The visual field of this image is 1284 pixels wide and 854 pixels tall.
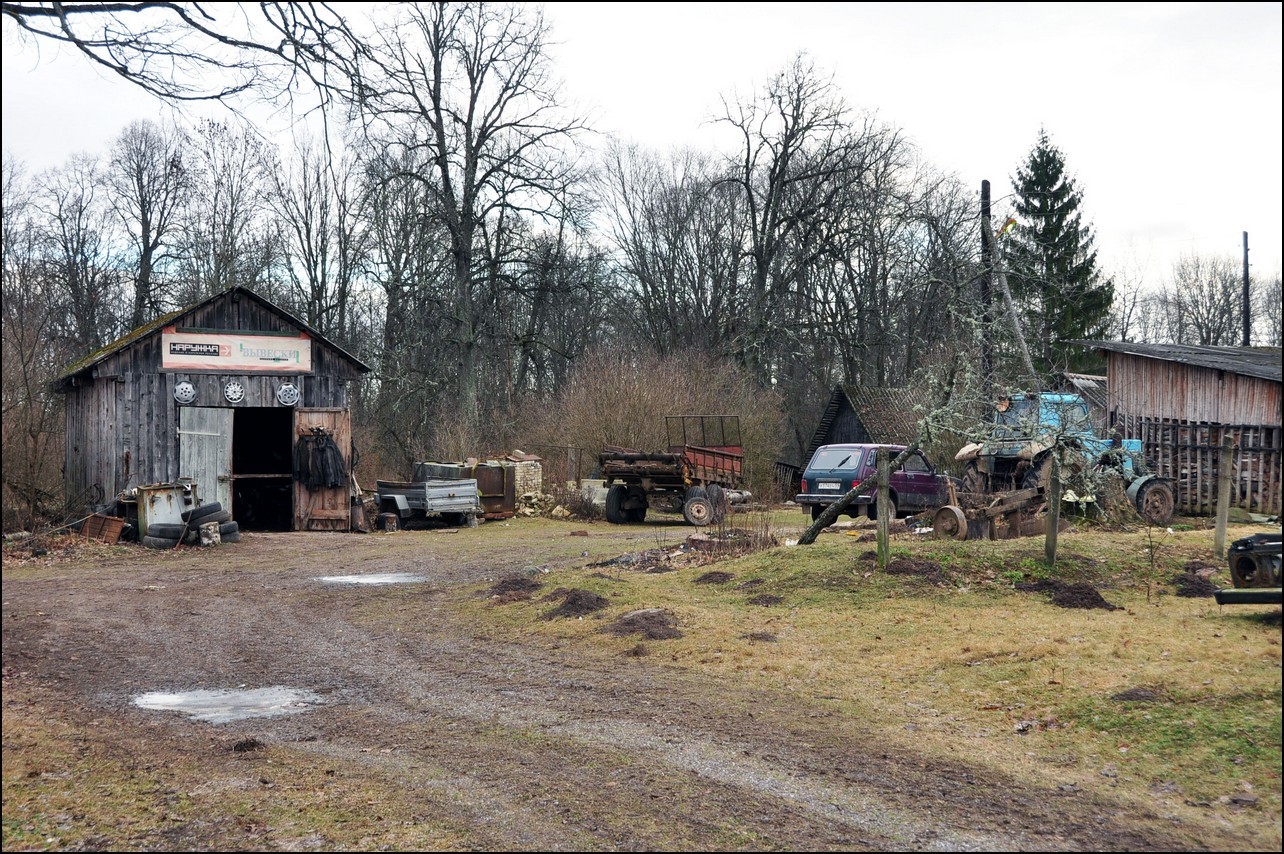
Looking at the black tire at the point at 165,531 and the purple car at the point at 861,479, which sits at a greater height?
the purple car at the point at 861,479

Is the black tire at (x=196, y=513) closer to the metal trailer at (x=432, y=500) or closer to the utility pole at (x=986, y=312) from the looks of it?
the metal trailer at (x=432, y=500)

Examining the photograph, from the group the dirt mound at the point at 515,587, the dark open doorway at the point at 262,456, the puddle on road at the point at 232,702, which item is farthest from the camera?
the dark open doorway at the point at 262,456

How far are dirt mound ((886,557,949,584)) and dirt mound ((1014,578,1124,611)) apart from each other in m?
0.88

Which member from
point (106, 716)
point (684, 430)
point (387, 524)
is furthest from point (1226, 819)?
point (684, 430)

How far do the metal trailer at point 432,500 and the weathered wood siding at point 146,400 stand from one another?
9.04 ft

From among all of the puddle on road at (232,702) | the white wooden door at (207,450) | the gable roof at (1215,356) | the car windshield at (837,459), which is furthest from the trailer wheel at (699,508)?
the puddle on road at (232,702)

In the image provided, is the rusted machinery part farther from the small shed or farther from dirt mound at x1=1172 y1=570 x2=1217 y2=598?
the small shed

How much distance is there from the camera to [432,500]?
2495cm

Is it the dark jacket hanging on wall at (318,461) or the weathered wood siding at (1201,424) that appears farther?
the dark jacket hanging on wall at (318,461)

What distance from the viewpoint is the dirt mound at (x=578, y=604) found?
11.9m

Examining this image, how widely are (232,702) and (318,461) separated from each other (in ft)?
53.2

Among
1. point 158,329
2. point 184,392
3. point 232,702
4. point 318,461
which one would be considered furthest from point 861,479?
point 232,702

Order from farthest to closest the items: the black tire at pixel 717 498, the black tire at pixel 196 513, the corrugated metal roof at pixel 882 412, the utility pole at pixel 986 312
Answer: the corrugated metal roof at pixel 882 412
the black tire at pixel 717 498
the black tire at pixel 196 513
the utility pole at pixel 986 312

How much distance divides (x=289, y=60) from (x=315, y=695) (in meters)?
4.78
